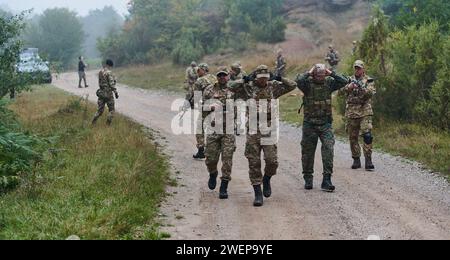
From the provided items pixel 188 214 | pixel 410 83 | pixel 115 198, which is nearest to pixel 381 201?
pixel 188 214

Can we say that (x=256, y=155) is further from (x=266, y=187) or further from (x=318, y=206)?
(x=318, y=206)

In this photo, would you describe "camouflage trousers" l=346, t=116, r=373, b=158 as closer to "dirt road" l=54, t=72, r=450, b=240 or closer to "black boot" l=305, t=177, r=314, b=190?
"dirt road" l=54, t=72, r=450, b=240

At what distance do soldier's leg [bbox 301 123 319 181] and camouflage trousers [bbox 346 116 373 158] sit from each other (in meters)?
1.87

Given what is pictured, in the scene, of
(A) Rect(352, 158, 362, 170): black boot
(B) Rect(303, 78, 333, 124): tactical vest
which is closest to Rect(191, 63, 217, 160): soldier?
(B) Rect(303, 78, 333, 124): tactical vest

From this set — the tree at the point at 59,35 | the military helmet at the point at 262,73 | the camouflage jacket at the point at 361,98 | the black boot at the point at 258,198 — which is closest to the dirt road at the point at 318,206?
the black boot at the point at 258,198

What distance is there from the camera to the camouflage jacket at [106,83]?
46.3 feet

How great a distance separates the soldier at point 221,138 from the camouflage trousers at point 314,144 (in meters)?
1.26

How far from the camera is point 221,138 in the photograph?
8242 mm

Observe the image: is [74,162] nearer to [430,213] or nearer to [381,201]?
[381,201]

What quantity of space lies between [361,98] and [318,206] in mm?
3142

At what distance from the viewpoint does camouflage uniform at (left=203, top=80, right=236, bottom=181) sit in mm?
8156

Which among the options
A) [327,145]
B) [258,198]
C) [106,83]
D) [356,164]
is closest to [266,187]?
[258,198]

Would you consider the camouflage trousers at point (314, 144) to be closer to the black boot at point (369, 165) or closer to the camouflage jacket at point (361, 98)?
the camouflage jacket at point (361, 98)

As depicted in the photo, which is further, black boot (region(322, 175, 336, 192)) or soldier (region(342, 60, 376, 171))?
soldier (region(342, 60, 376, 171))
